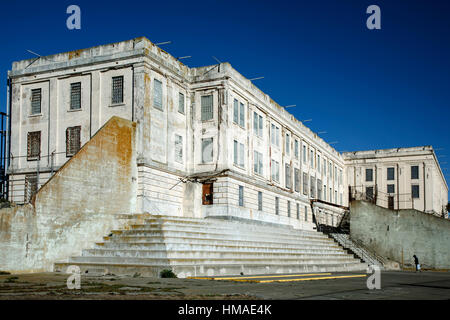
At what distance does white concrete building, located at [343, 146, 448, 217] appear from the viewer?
61.9 metres

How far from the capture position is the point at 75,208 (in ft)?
68.7

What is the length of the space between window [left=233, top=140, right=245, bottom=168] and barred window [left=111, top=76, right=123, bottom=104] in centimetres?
917

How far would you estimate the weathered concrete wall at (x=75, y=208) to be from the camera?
18062 mm

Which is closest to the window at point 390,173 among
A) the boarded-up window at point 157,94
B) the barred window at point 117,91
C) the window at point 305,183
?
the window at point 305,183

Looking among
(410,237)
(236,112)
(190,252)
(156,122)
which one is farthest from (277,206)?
(190,252)

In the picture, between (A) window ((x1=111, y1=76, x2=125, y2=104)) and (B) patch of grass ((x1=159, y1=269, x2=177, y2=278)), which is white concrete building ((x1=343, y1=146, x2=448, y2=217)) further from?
(B) patch of grass ((x1=159, y1=269, x2=177, y2=278))

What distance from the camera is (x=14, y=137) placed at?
1258 inches

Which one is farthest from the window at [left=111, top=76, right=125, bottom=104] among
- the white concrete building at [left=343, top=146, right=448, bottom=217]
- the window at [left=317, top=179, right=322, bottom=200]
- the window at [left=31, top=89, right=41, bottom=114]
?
the white concrete building at [left=343, top=146, right=448, bottom=217]

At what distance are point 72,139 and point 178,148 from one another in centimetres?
650

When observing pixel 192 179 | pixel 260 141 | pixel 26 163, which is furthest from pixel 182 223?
pixel 260 141

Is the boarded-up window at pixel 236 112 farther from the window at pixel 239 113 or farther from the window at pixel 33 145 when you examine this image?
the window at pixel 33 145

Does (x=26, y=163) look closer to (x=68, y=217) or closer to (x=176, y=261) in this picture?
(x=68, y=217)

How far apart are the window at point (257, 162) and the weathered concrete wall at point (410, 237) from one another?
8913 mm
